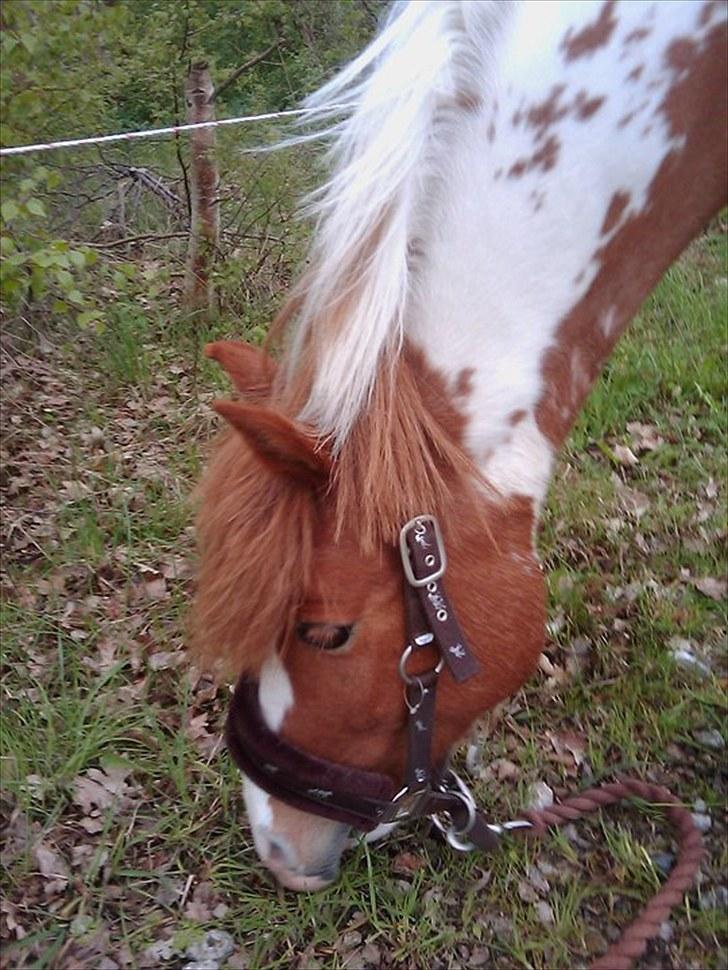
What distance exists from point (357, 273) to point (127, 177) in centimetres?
366

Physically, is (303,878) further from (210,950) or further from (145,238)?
(145,238)

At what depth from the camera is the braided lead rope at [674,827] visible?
6.11ft

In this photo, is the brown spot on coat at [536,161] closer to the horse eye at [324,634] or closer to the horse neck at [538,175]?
the horse neck at [538,175]

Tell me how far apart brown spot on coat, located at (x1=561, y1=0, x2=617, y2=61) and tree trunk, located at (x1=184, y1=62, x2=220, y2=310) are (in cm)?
283

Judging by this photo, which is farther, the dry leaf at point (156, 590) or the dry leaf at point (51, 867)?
the dry leaf at point (156, 590)

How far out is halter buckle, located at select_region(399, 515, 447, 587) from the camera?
4.68 ft

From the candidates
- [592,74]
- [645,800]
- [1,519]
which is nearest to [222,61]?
[1,519]

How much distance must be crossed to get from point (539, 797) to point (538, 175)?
1597 mm

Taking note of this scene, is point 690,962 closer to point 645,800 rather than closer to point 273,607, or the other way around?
point 645,800

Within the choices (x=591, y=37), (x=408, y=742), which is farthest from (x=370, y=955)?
(x=591, y=37)

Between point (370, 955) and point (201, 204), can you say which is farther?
point (201, 204)

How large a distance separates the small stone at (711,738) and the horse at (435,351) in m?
1.11

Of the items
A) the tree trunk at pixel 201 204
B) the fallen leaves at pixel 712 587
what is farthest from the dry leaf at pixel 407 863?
the tree trunk at pixel 201 204

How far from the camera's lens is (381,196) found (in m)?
1.43
